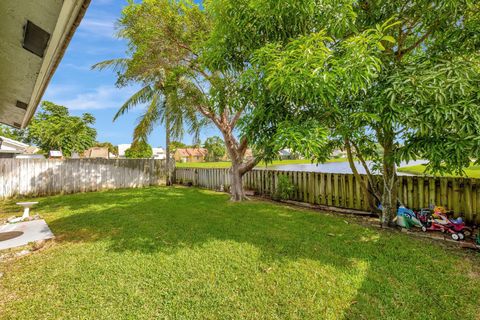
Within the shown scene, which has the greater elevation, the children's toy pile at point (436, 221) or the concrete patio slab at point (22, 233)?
the children's toy pile at point (436, 221)

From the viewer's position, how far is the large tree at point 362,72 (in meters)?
2.75

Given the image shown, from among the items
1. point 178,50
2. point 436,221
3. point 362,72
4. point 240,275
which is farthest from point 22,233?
point 436,221

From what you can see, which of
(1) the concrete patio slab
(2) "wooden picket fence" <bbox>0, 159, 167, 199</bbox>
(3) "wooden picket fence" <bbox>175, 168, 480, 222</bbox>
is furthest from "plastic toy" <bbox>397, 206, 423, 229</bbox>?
(2) "wooden picket fence" <bbox>0, 159, 167, 199</bbox>

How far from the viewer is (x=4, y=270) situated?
3.15m

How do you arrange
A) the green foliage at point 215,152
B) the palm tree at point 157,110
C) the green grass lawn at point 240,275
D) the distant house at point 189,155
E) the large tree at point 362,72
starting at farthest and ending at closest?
1. the distant house at point 189,155
2. the green foliage at point 215,152
3. the palm tree at point 157,110
4. the large tree at point 362,72
5. the green grass lawn at point 240,275

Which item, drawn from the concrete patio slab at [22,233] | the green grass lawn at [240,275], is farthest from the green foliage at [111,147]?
the green grass lawn at [240,275]

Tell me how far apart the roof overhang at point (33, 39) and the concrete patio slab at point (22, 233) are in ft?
8.81

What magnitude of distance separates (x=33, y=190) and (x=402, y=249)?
1285cm

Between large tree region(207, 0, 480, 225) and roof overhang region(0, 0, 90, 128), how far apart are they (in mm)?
2079

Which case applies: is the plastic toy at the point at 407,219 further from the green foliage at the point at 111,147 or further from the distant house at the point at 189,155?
the green foliage at the point at 111,147

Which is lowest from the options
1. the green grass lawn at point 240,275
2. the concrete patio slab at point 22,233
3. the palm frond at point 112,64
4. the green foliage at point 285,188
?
the green grass lawn at point 240,275

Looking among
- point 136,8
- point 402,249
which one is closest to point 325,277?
point 402,249

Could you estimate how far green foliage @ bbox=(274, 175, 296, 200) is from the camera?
25.0ft

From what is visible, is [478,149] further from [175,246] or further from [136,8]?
[136,8]
